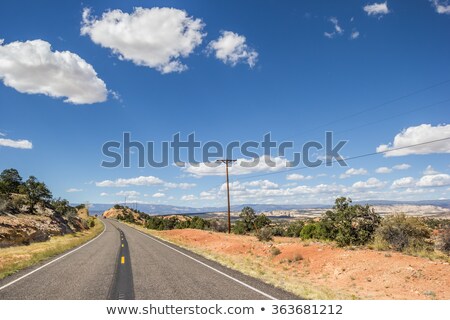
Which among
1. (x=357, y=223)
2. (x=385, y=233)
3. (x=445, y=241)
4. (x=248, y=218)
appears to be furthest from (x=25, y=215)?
(x=445, y=241)

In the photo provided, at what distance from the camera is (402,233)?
71.5ft

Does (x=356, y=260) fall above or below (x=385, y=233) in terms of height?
below

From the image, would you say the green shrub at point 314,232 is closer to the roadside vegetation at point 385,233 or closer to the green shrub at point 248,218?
the green shrub at point 248,218

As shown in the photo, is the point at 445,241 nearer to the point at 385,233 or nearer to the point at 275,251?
the point at 385,233

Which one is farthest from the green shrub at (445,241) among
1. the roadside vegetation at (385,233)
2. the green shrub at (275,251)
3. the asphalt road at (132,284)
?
the asphalt road at (132,284)

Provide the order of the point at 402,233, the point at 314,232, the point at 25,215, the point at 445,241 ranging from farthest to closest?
the point at 314,232, the point at 25,215, the point at 402,233, the point at 445,241

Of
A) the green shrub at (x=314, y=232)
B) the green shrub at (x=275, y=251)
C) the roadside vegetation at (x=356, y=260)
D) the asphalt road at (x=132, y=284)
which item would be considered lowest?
the green shrub at (x=314, y=232)

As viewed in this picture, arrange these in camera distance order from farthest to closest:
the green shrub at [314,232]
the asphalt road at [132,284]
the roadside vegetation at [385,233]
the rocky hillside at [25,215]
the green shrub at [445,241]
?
the green shrub at [314,232] → the rocky hillside at [25,215] → the green shrub at [445,241] → the roadside vegetation at [385,233] → the asphalt road at [132,284]

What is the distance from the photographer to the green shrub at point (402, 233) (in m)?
20.8

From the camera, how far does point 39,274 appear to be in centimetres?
1302

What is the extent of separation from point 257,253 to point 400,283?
13665 mm
